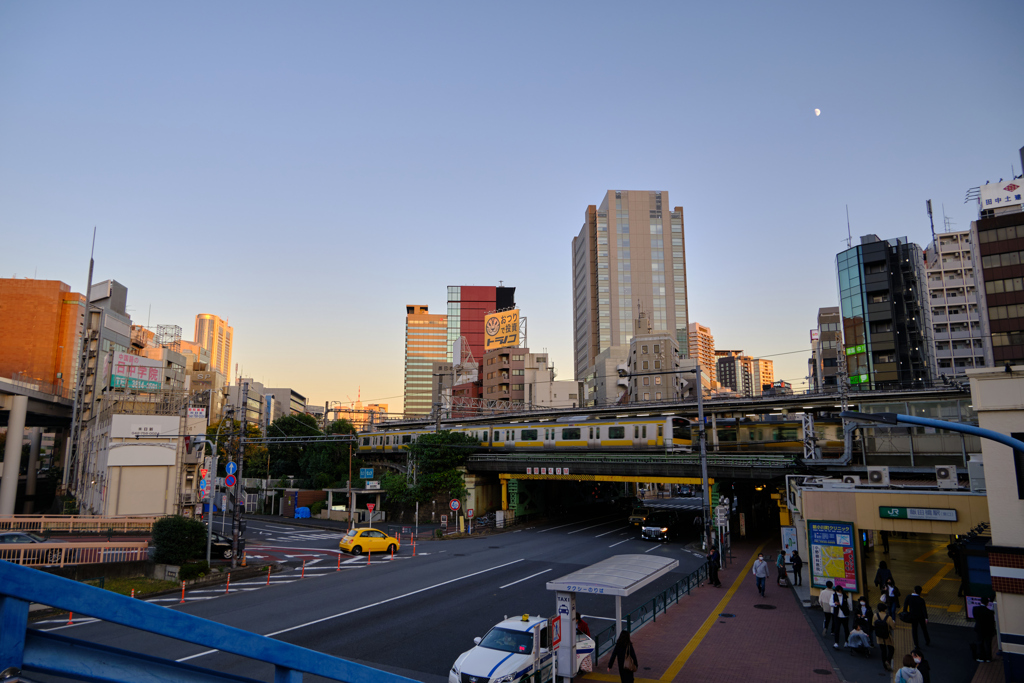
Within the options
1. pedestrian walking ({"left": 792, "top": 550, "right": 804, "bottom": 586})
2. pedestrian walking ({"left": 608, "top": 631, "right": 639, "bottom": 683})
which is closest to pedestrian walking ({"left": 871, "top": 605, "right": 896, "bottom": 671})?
pedestrian walking ({"left": 608, "top": 631, "right": 639, "bottom": 683})

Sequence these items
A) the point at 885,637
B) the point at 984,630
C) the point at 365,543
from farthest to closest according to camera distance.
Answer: the point at 365,543, the point at 885,637, the point at 984,630

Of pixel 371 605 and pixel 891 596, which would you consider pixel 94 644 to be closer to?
pixel 891 596

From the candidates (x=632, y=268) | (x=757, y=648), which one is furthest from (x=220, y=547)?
(x=632, y=268)

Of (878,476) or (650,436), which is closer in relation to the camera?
(878,476)

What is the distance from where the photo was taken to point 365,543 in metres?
35.7

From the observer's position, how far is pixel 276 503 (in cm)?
6300

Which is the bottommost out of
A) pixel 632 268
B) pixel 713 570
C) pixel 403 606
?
pixel 403 606

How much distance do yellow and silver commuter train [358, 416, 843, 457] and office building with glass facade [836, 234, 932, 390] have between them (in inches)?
1358

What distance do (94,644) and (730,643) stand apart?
1923 centimetres

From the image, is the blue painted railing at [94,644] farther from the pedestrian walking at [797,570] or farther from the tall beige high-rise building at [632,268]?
the tall beige high-rise building at [632,268]

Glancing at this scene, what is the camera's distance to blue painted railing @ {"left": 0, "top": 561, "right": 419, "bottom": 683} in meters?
2.02

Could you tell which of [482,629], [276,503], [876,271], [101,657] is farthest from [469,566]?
[876,271]

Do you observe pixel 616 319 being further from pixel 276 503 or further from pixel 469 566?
pixel 469 566

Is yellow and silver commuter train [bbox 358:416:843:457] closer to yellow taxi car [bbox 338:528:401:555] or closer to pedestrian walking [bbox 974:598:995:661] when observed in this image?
yellow taxi car [bbox 338:528:401:555]
